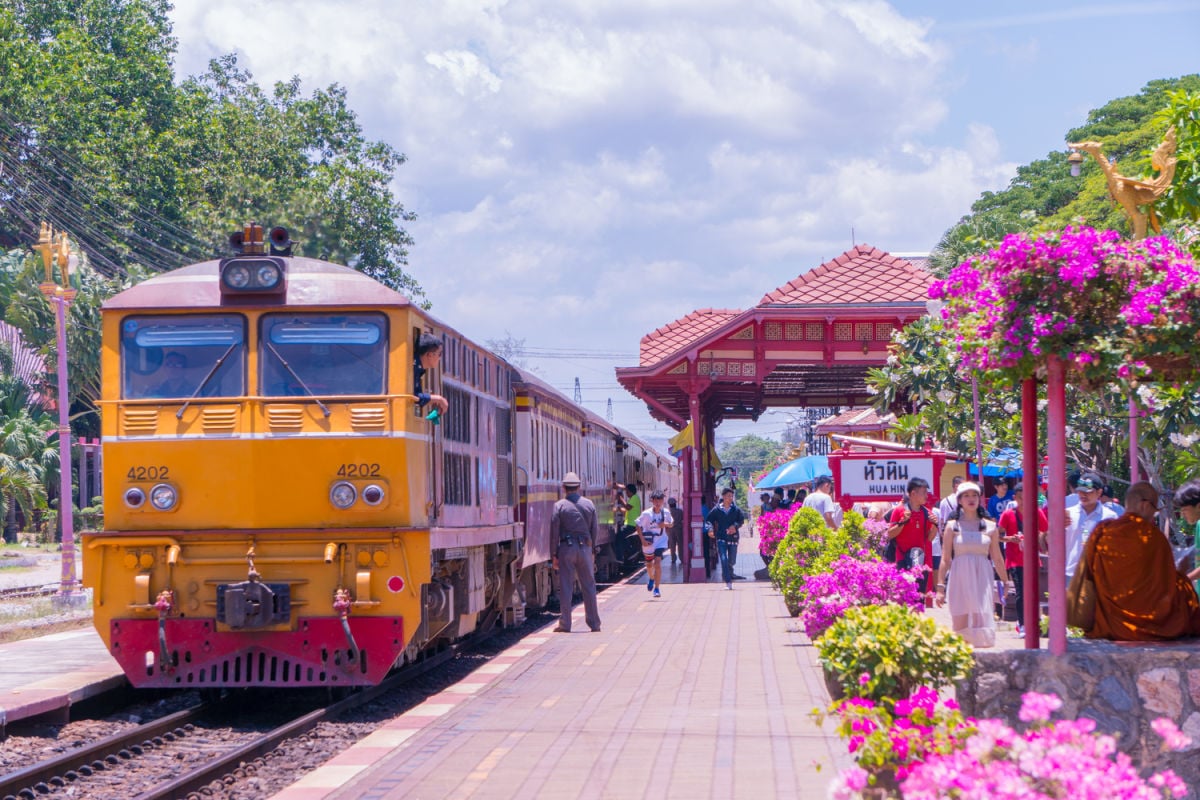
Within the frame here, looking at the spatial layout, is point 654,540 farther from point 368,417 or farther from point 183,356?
point 183,356

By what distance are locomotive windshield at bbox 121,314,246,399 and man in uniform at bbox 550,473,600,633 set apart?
Result: 597 cm

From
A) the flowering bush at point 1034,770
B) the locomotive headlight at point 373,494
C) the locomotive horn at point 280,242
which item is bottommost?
the flowering bush at point 1034,770

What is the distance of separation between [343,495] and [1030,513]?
554cm

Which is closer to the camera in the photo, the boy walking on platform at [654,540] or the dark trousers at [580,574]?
the dark trousers at [580,574]

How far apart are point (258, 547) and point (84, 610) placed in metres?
12.0

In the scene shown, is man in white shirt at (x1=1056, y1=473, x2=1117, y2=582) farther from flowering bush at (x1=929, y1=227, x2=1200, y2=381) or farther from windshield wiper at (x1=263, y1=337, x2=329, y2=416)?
windshield wiper at (x1=263, y1=337, x2=329, y2=416)

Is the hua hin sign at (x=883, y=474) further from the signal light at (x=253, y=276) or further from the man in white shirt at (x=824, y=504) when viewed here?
the signal light at (x=253, y=276)

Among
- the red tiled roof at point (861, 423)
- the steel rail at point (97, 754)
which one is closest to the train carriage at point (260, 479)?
the steel rail at point (97, 754)

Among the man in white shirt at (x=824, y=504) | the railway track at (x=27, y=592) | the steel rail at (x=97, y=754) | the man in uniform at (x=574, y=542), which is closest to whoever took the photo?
the steel rail at (x=97, y=754)

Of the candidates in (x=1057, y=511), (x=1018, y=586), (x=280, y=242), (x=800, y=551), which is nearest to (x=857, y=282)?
(x=800, y=551)

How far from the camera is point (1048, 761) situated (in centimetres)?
439

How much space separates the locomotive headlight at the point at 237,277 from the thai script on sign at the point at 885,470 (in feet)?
27.1

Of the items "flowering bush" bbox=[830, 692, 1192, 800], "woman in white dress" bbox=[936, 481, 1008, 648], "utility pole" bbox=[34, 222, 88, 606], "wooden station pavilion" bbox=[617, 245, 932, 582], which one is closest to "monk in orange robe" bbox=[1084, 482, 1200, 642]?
"flowering bush" bbox=[830, 692, 1192, 800]

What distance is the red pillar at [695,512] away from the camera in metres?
28.3
